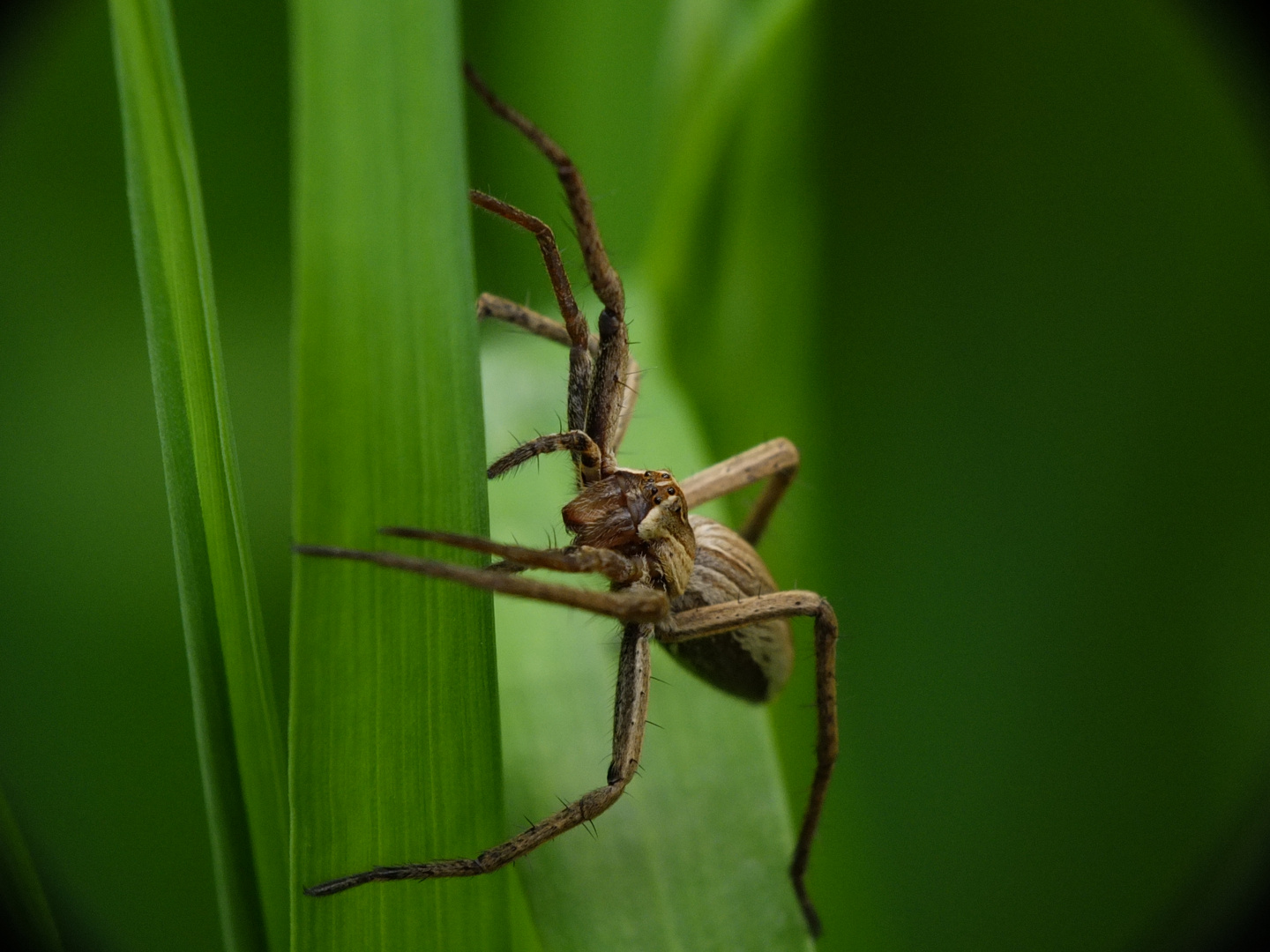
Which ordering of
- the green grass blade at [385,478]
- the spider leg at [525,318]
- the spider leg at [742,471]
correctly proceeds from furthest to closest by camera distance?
the spider leg at [742,471] < the spider leg at [525,318] < the green grass blade at [385,478]

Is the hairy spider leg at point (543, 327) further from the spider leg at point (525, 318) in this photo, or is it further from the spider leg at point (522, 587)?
the spider leg at point (522, 587)

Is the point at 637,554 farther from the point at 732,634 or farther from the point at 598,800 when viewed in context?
the point at 598,800

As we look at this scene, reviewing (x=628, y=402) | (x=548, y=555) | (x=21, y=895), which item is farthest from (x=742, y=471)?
(x=21, y=895)

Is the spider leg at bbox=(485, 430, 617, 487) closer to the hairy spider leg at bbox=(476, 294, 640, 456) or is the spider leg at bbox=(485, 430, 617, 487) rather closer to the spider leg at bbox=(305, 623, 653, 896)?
the hairy spider leg at bbox=(476, 294, 640, 456)

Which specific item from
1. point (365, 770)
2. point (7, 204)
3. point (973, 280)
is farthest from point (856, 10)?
point (365, 770)

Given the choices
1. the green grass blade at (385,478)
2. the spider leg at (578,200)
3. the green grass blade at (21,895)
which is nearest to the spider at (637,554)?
the spider leg at (578,200)

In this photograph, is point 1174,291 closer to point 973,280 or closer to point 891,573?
point 973,280
